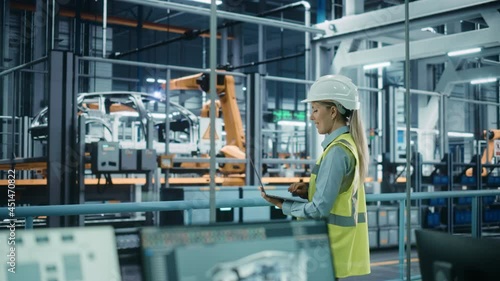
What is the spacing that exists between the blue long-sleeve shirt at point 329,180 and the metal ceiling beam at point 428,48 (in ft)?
17.7

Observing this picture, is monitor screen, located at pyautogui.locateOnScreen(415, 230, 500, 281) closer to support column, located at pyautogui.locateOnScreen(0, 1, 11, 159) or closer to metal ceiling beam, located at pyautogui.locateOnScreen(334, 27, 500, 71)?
metal ceiling beam, located at pyautogui.locateOnScreen(334, 27, 500, 71)

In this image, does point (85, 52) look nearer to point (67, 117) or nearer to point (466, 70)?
point (67, 117)

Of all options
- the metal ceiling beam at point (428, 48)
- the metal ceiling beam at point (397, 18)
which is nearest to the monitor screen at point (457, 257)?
the metal ceiling beam at point (397, 18)

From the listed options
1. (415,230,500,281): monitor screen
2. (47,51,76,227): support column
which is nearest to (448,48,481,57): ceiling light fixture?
(47,51,76,227): support column

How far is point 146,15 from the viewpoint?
1662cm

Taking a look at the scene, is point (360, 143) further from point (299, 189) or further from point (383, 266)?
point (383, 266)

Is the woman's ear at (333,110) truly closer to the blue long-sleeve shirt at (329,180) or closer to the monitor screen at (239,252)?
the blue long-sleeve shirt at (329,180)

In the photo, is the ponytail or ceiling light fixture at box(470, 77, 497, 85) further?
ceiling light fixture at box(470, 77, 497, 85)

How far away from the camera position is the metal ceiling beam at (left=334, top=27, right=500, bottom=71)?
7148mm

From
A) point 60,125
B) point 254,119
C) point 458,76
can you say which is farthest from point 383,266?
point 458,76

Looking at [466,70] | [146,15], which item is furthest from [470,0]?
[146,15]

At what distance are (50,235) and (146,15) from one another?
1594 centimetres

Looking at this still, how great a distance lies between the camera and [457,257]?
128 centimetres

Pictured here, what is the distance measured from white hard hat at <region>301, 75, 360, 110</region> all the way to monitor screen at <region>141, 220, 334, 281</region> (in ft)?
3.10
